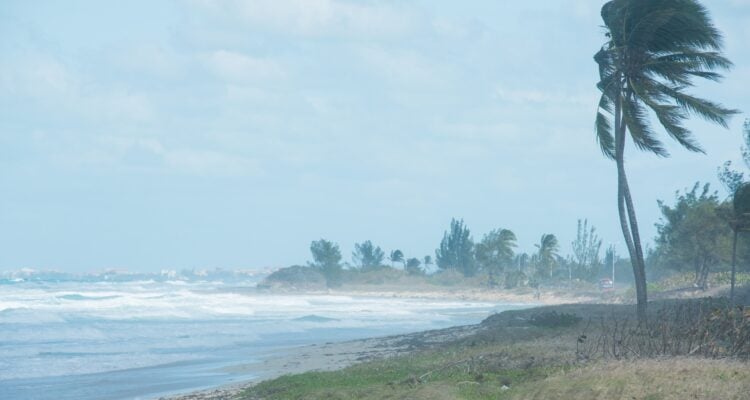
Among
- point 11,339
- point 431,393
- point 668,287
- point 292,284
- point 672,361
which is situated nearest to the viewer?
point 672,361

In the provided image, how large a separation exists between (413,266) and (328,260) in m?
14.6

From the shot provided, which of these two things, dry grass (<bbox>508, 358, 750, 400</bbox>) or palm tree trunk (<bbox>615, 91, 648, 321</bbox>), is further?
palm tree trunk (<bbox>615, 91, 648, 321</bbox>)

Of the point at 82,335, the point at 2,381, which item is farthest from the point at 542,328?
the point at 82,335

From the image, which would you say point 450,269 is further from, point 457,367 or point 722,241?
point 457,367

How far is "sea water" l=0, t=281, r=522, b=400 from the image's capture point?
20.5 meters

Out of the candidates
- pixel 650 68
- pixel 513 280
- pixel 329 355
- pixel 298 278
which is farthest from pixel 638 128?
pixel 298 278

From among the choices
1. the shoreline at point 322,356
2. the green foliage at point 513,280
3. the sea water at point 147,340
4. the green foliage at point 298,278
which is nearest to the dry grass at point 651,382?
the shoreline at point 322,356

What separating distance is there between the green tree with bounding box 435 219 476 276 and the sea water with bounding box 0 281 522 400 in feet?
175

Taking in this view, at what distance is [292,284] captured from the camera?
355 ft

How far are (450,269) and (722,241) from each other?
71933mm

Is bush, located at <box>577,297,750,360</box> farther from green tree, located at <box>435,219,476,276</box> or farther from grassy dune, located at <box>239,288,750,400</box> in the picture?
green tree, located at <box>435,219,476,276</box>

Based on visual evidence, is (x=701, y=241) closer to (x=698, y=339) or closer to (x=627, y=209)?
(x=627, y=209)

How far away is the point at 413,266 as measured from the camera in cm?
12106

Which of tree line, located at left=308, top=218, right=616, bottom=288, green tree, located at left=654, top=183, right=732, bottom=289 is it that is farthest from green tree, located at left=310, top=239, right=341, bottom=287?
green tree, located at left=654, top=183, right=732, bottom=289
